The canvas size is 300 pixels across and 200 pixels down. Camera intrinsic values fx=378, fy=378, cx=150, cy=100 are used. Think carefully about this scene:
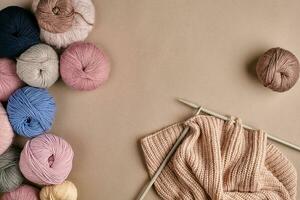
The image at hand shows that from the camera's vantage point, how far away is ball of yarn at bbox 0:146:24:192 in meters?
1.25

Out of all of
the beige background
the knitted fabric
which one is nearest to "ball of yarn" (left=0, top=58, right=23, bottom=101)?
the beige background

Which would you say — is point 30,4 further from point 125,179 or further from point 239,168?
point 239,168

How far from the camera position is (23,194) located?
1271 mm

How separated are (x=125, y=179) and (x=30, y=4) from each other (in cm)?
70

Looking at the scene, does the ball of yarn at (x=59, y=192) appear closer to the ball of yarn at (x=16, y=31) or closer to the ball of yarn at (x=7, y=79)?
the ball of yarn at (x=7, y=79)

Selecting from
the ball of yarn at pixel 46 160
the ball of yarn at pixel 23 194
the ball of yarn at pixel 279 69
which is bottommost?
the ball of yarn at pixel 23 194

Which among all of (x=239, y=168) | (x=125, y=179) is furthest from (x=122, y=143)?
(x=239, y=168)

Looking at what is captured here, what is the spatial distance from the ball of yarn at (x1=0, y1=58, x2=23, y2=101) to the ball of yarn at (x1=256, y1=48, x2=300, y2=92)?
0.80m

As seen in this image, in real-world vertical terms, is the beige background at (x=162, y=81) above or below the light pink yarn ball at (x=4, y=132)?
above

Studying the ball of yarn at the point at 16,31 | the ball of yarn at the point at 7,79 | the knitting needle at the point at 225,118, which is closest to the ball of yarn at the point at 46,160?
the ball of yarn at the point at 7,79

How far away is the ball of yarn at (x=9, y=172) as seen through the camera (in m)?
1.25

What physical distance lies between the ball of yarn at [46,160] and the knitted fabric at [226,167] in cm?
33

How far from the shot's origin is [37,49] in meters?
1.23

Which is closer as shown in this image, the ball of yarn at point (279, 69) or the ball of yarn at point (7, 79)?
the ball of yarn at point (279, 69)
